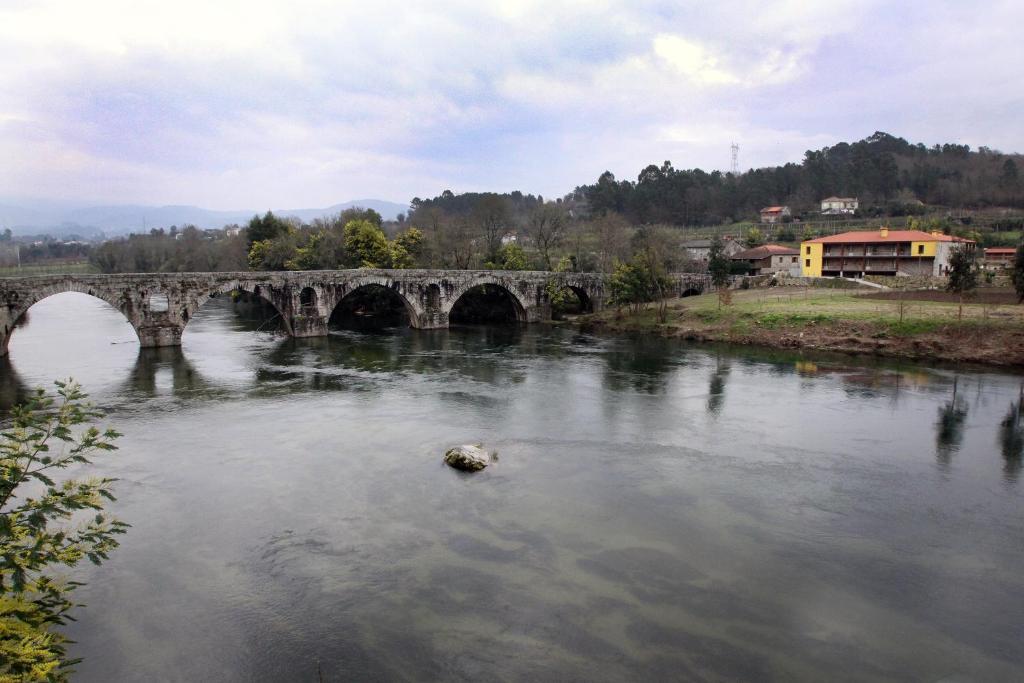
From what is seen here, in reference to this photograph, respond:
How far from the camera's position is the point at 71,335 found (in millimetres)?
58000

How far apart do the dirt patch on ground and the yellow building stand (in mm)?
11420

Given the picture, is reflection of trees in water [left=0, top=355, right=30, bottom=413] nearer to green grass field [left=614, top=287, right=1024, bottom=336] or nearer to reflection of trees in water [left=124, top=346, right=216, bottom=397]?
reflection of trees in water [left=124, top=346, right=216, bottom=397]

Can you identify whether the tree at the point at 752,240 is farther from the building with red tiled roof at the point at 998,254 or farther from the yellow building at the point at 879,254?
the building with red tiled roof at the point at 998,254

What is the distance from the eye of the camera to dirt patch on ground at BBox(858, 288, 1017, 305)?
50.5m

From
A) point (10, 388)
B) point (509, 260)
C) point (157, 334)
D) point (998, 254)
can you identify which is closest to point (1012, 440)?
point (10, 388)

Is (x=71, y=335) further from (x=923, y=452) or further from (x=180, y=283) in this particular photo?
(x=923, y=452)

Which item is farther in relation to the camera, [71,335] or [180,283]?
[71,335]

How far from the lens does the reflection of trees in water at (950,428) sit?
25084 mm

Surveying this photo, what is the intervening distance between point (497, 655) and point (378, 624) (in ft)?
9.38

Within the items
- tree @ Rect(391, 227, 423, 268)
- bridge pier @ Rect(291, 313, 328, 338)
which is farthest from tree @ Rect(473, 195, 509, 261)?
bridge pier @ Rect(291, 313, 328, 338)

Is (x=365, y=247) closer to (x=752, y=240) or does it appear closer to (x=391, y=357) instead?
(x=391, y=357)

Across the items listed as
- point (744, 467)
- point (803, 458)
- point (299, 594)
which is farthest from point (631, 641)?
point (803, 458)

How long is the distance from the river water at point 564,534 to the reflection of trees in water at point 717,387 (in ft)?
1.05

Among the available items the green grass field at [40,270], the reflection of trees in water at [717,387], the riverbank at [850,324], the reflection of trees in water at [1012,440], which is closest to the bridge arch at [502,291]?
the riverbank at [850,324]
